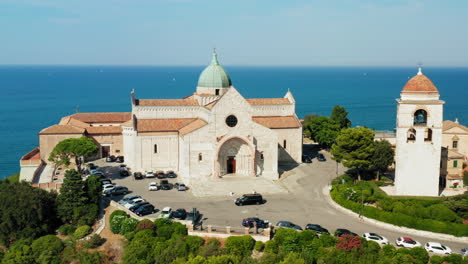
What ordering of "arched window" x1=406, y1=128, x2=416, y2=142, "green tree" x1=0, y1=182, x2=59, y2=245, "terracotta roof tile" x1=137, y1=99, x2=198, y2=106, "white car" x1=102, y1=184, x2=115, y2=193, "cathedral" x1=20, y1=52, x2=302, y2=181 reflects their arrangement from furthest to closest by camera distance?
"terracotta roof tile" x1=137, y1=99, x2=198, y2=106
"cathedral" x1=20, y1=52, x2=302, y2=181
"white car" x1=102, y1=184, x2=115, y2=193
"arched window" x1=406, y1=128, x2=416, y2=142
"green tree" x1=0, y1=182, x2=59, y2=245

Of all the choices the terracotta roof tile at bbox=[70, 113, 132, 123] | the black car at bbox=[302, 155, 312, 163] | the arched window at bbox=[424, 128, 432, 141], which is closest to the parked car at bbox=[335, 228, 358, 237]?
the arched window at bbox=[424, 128, 432, 141]

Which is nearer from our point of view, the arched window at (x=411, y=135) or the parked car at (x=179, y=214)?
the parked car at (x=179, y=214)

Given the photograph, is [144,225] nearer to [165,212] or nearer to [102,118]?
[165,212]

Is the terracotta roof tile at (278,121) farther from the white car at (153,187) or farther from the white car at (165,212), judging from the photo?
the white car at (165,212)

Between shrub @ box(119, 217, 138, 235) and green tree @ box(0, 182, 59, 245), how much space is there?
7.73m

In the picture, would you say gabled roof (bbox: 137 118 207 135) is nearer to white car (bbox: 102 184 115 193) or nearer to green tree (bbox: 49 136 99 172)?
green tree (bbox: 49 136 99 172)

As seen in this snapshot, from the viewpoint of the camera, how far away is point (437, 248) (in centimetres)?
3631

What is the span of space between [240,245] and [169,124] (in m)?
27.3

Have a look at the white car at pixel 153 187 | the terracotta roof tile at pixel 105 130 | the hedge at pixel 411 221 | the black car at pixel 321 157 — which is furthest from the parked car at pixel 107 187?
the black car at pixel 321 157

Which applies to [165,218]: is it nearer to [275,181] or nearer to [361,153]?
[275,181]

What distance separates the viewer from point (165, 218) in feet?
137

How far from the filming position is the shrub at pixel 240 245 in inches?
1455

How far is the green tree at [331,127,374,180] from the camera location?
2066 inches

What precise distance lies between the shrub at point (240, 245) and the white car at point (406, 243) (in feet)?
38.2
